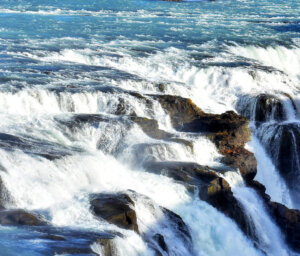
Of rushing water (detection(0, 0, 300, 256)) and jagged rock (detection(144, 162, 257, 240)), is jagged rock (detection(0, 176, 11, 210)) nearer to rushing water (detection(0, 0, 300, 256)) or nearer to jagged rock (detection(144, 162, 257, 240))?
rushing water (detection(0, 0, 300, 256))

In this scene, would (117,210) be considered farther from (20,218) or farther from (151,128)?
(151,128)

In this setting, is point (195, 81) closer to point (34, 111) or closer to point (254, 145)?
point (254, 145)

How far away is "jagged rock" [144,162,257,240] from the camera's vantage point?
1470cm

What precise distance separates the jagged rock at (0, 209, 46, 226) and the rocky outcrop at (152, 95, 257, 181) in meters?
7.93

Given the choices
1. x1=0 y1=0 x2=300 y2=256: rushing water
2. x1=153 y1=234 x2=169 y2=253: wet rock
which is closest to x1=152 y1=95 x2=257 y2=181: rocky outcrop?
x1=0 y1=0 x2=300 y2=256: rushing water

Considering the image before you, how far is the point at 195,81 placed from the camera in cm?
2803

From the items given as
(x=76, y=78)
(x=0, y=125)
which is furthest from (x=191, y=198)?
(x=76, y=78)

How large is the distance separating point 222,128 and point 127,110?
12.4ft

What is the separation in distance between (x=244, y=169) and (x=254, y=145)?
4.53m

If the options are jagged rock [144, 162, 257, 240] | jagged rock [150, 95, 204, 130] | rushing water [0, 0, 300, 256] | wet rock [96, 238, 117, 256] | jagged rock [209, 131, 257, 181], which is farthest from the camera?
jagged rock [150, 95, 204, 130]

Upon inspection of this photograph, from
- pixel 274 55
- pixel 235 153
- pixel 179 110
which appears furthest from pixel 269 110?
pixel 274 55

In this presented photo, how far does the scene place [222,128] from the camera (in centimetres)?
1931

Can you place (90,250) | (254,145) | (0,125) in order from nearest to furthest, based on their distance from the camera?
(90,250), (0,125), (254,145)

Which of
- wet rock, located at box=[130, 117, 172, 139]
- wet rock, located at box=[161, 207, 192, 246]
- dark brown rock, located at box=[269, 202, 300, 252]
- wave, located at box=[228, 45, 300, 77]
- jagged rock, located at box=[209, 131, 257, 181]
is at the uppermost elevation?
wave, located at box=[228, 45, 300, 77]
